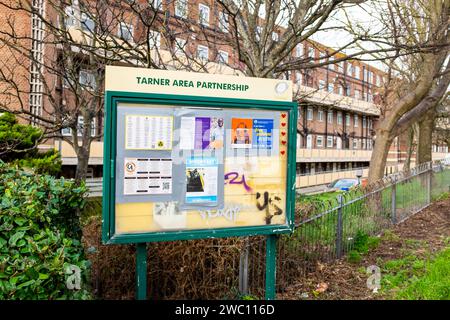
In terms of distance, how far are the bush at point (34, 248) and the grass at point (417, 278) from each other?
3.70 m


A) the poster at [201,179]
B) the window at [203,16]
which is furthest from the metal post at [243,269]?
the window at [203,16]

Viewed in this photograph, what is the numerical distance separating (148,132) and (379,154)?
8625 mm

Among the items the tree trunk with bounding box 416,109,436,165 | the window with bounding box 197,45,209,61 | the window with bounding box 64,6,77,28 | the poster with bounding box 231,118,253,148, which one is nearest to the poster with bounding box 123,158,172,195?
the poster with bounding box 231,118,253,148

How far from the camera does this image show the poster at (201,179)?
11.4 ft

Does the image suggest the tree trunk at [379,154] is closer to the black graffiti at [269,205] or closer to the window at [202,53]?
the window at [202,53]

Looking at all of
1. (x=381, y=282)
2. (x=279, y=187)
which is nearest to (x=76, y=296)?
(x=279, y=187)

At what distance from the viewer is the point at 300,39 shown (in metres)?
7.01

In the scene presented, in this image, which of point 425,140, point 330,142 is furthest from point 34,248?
point 330,142

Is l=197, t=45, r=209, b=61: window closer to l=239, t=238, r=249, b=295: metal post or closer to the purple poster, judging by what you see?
l=239, t=238, r=249, b=295: metal post

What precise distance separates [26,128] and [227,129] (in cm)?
1030

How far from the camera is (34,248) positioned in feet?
8.04

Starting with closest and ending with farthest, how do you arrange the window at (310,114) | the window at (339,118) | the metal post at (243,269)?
the metal post at (243,269) < the window at (310,114) < the window at (339,118)

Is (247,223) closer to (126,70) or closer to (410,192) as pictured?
(126,70)

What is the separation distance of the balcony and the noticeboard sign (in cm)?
3212
